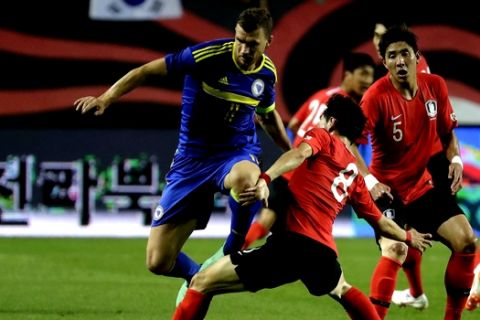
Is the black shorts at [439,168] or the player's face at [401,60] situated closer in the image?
the player's face at [401,60]

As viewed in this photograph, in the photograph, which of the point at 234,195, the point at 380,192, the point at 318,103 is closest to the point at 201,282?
the point at 234,195

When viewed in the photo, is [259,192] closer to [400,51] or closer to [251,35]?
[251,35]

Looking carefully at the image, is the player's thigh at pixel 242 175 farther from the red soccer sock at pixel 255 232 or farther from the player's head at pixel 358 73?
the red soccer sock at pixel 255 232

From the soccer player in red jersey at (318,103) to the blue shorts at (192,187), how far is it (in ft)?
3.31

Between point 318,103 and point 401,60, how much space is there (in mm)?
3008

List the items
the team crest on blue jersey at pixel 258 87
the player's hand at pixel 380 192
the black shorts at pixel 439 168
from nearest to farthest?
the player's hand at pixel 380 192, the team crest on blue jersey at pixel 258 87, the black shorts at pixel 439 168

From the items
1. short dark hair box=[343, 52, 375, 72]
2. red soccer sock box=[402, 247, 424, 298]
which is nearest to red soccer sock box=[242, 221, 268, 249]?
short dark hair box=[343, 52, 375, 72]

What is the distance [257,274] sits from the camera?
5.21 m

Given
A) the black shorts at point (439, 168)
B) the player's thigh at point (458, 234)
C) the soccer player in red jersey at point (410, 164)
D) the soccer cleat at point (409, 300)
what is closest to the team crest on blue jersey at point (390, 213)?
the soccer player in red jersey at point (410, 164)

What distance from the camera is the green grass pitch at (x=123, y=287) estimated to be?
23.3 ft

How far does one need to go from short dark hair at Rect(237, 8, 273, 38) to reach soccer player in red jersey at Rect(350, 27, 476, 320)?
0.73m

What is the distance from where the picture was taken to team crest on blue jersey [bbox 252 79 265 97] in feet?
20.6

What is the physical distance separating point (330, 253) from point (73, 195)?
7348mm

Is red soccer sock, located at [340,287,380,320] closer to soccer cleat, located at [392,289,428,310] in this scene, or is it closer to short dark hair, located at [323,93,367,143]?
short dark hair, located at [323,93,367,143]
